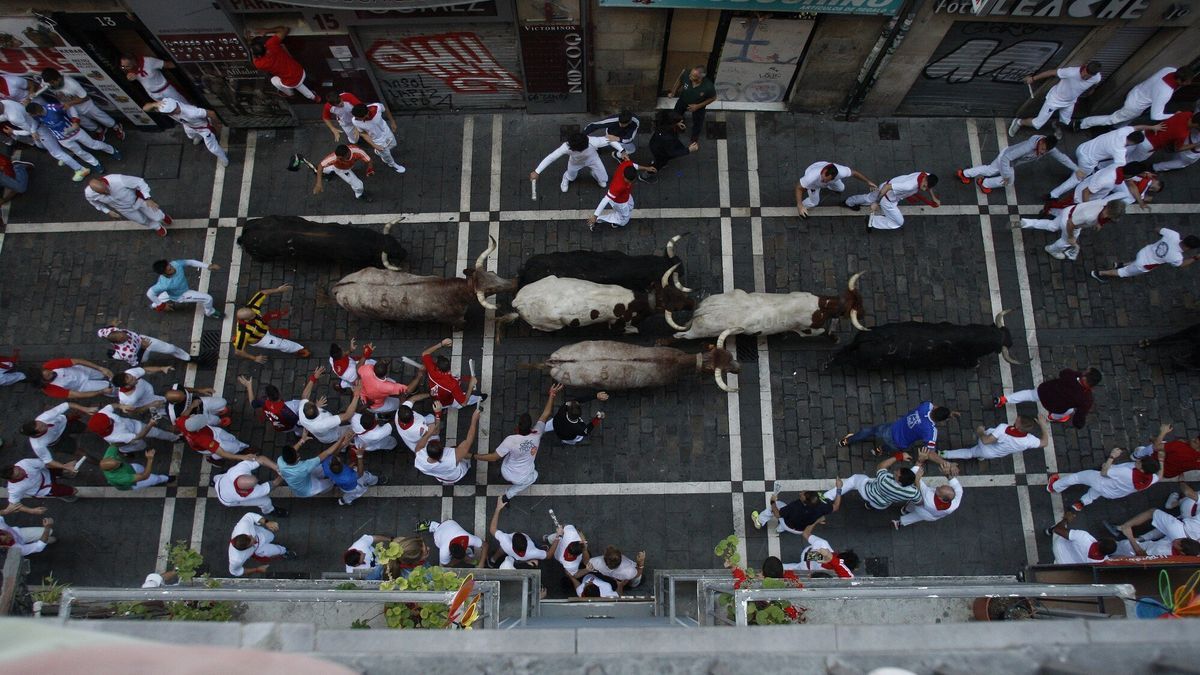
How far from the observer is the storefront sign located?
34.7ft

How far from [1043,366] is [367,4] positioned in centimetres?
1280

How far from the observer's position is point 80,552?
11.1 meters

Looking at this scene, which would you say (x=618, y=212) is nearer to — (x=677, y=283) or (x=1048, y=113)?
(x=677, y=283)

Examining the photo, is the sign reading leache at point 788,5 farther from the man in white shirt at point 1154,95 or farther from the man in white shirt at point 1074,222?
the man in white shirt at point 1154,95

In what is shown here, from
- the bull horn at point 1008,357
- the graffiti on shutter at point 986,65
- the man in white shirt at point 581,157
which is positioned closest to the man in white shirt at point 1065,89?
the graffiti on shutter at point 986,65

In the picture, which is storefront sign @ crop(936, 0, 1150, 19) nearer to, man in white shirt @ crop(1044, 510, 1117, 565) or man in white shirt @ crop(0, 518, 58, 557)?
man in white shirt @ crop(1044, 510, 1117, 565)

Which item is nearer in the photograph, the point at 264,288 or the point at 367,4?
the point at 367,4

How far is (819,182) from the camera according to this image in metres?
11.8

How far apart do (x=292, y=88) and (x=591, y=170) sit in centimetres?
567

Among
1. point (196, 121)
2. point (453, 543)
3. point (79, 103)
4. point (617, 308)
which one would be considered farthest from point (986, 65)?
point (79, 103)

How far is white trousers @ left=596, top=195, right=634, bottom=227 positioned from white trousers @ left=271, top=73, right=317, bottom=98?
19.3 feet

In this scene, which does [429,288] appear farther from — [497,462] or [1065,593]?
[1065,593]

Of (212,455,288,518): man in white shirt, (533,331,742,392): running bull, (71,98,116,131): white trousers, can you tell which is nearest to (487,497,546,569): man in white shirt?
(533,331,742,392): running bull

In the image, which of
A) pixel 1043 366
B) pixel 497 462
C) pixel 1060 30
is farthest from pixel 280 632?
pixel 1060 30
